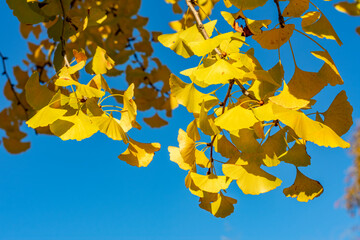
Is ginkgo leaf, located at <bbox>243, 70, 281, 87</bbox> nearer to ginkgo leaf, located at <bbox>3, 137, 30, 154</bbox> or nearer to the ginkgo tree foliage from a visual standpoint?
the ginkgo tree foliage

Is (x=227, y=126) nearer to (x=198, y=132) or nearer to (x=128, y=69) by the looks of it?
(x=198, y=132)

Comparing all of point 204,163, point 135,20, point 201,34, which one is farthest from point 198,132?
point 135,20

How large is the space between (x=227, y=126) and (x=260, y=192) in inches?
5.7

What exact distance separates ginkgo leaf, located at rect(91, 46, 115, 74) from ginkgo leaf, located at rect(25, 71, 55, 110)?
104 millimetres

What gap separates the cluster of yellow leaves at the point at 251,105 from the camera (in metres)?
0.52

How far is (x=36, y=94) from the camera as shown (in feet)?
2.17

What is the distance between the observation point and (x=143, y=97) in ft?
5.59

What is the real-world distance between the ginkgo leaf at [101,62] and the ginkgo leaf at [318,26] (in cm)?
37

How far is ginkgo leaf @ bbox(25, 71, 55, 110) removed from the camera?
2.12ft

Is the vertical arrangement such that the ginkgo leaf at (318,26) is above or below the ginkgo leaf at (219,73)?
above

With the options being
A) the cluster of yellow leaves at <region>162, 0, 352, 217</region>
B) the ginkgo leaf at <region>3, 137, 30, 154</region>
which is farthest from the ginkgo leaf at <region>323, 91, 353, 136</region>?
the ginkgo leaf at <region>3, 137, 30, 154</region>

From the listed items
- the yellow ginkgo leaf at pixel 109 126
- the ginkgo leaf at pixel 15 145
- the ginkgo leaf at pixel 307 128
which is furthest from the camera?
the ginkgo leaf at pixel 15 145

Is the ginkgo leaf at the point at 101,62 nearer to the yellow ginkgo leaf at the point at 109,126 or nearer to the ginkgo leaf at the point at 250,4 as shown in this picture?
the yellow ginkgo leaf at the point at 109,126

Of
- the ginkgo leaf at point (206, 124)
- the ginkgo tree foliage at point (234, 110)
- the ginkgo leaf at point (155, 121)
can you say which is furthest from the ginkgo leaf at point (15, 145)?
the ginkgo leaf at point (206, 124)
